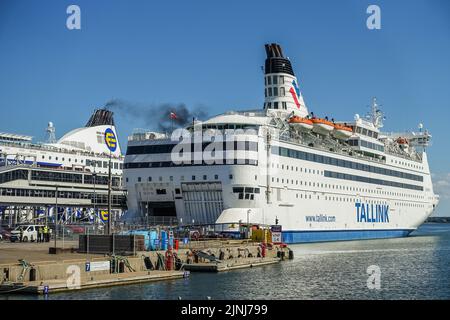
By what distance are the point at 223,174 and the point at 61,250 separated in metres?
19.7

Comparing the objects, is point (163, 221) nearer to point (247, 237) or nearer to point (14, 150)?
point (247, 237)

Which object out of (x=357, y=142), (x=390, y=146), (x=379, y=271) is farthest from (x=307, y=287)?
(x=390, y=146)

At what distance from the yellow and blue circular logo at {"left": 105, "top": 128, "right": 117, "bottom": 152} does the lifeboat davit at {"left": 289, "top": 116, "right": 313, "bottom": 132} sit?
44815mm

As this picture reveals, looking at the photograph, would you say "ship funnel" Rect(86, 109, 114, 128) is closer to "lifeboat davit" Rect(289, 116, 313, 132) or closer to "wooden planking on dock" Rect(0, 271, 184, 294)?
"lifeboat davit" Rect(289, 116, 313, 132)

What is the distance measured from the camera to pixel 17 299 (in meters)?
23.9

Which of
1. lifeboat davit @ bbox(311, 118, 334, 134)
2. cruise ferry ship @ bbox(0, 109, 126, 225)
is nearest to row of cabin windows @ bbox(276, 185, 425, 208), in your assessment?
lifeboat davit @ bbox(311, 118, 334, 134)

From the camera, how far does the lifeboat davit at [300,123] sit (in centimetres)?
6044

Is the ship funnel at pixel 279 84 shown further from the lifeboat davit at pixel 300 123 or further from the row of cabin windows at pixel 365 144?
the row of cabin windows at pixel 365 144

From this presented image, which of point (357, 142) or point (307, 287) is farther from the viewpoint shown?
point (357, 142)

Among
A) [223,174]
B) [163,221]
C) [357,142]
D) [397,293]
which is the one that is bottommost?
[397,293]

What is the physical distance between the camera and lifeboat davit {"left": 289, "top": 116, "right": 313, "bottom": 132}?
60438mm

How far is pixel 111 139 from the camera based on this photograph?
10175 cm

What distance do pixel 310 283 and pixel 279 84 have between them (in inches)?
1500

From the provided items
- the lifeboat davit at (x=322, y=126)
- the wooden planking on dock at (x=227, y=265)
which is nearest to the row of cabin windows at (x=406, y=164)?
the lifeboat davit at (x=322, y=126)
